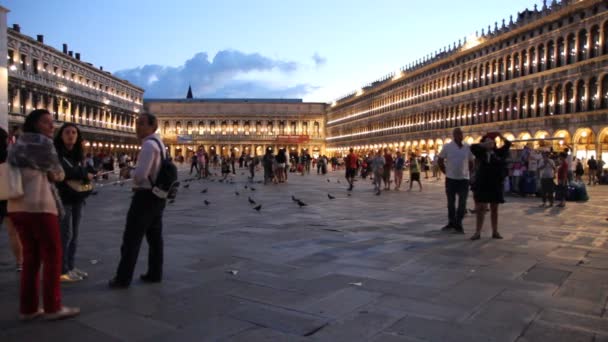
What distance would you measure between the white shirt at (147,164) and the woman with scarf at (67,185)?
0.72 meters

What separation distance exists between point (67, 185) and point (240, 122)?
318ft

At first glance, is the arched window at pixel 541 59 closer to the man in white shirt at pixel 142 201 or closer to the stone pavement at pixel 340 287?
the stone pavement at pixel 340 287

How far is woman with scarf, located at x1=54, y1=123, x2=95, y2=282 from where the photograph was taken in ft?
15.5

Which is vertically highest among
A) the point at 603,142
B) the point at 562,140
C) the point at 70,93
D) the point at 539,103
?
the point at 70,93

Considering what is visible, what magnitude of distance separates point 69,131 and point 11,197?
1289mm

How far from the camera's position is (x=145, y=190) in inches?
177

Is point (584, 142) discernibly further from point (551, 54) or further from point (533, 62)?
point (533, 62)

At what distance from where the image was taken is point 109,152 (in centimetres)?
6419

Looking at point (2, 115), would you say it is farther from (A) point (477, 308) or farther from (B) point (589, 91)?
(B) point (589, 91)

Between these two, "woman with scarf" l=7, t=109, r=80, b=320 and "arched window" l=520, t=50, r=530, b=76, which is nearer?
"woman with scarf" l=7, t=109, r=80, b=320

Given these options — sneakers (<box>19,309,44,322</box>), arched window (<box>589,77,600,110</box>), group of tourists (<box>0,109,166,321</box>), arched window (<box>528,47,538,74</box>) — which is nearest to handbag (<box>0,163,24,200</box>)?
group of tourists (<box>0,109,166,321</box>)

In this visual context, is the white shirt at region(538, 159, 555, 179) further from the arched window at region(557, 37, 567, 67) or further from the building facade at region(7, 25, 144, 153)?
the building facade at region(7, 25, 144, 153)

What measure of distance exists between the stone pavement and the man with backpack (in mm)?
237

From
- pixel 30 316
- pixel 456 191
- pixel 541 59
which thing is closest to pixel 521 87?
pixel 541 59
